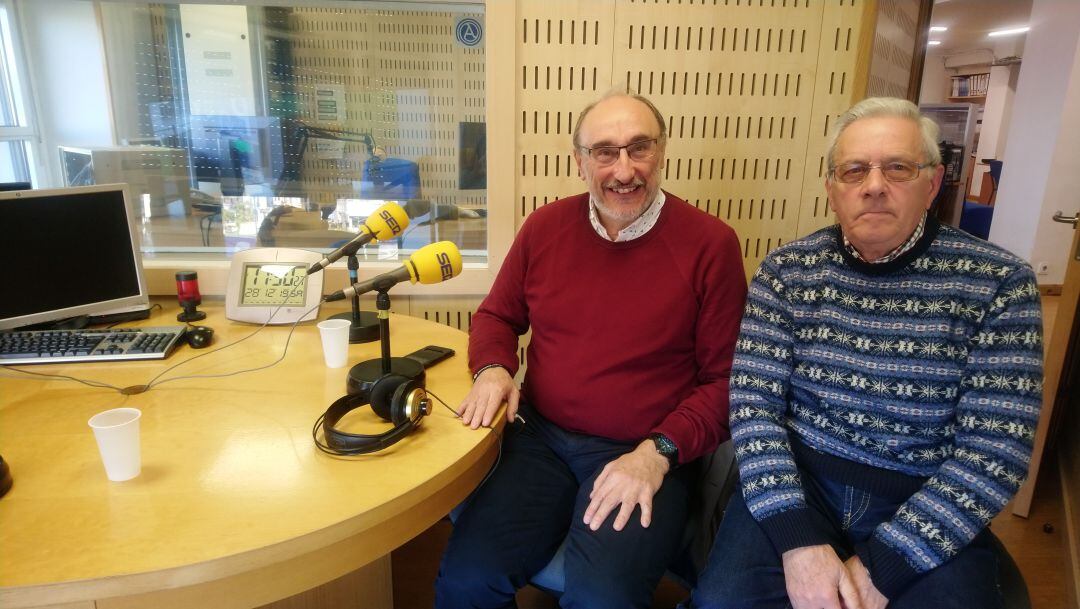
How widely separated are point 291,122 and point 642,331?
148 cm

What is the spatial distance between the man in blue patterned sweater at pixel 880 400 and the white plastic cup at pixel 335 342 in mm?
935

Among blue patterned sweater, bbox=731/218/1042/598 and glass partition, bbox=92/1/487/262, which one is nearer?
blue patterned sweater, bbox=731/218/1042/598

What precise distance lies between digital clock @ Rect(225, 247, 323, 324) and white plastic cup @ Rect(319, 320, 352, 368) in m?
0.37

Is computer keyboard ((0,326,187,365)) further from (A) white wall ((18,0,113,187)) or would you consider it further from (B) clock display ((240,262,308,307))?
(A) white wall ((18,0,113,187))

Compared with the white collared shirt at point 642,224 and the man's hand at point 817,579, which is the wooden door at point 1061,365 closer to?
the man's hand at point 817,579

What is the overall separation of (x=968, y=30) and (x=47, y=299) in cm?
1137

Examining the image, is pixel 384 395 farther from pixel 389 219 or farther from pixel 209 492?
pixel 389 219

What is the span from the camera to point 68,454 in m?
1.08

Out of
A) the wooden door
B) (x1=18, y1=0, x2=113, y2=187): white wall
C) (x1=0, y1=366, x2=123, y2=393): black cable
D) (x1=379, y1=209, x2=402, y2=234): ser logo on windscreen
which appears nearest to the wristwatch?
(x1=379, y1=209, x2=402, y2=234): ser logo on windscreen

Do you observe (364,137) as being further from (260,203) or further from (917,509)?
(917,509)

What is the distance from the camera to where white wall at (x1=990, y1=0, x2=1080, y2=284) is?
528 centimetres

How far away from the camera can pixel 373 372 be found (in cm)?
141

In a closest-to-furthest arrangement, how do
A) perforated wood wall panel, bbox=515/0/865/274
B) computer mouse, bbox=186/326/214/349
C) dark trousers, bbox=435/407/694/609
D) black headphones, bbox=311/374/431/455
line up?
black headphones, bbox=311/374/431/455
dark trousers, bbox=435/407/694/609
computer mouse, bbox=186/326/214/349
perforated wood wall panel, bbox=515/0/865/274

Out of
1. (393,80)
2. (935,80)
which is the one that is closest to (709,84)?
(393,80)
